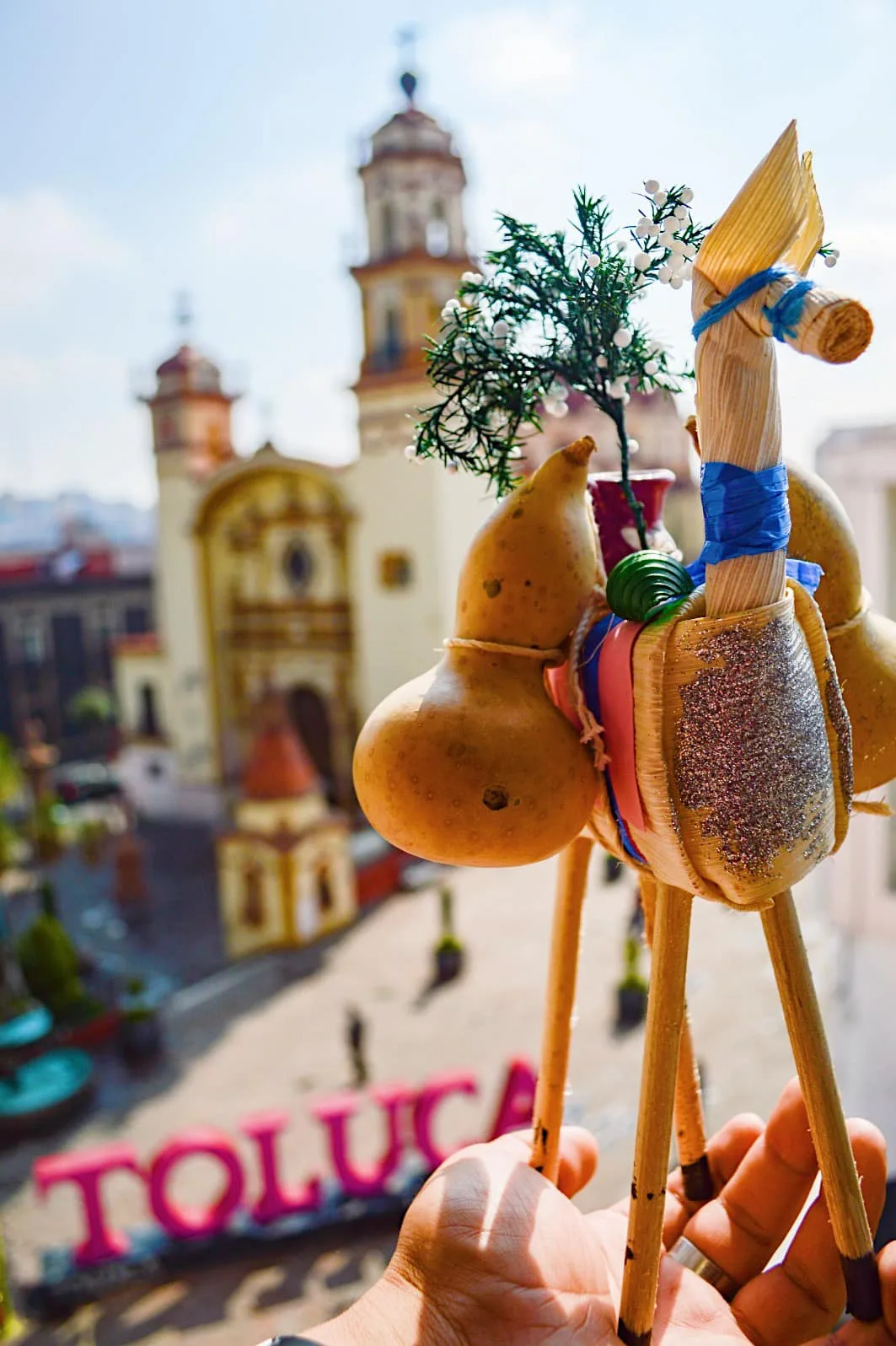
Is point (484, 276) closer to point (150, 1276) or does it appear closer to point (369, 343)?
point (150, 1276)

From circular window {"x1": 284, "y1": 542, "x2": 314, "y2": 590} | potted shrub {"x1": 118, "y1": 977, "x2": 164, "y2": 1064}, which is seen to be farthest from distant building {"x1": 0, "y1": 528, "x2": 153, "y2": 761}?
potted shrub {"x1": 118, "y1": 977, "x2": 164, "y2": 1064}

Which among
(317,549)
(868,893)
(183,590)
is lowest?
(868,893)

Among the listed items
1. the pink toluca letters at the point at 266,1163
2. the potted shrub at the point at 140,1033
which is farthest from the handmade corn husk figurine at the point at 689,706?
the potted shrub at the point at 140,1033

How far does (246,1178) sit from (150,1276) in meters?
1.11

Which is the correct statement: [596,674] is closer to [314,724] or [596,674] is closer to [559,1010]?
[559,1010]

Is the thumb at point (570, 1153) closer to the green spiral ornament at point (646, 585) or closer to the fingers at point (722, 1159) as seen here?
the fingers at point (722, 1159)

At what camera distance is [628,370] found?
231cm

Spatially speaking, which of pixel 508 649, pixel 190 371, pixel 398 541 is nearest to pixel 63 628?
pixel 190 371

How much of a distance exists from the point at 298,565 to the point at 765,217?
54.7 ft

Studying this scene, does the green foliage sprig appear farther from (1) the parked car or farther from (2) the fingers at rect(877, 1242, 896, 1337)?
(1) the parked car

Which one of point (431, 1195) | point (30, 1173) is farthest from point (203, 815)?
point (431, 1195)

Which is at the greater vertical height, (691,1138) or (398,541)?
(398,541)

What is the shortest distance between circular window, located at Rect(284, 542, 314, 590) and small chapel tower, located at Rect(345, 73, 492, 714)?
4.72ft

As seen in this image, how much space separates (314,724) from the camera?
18625 millimetres
